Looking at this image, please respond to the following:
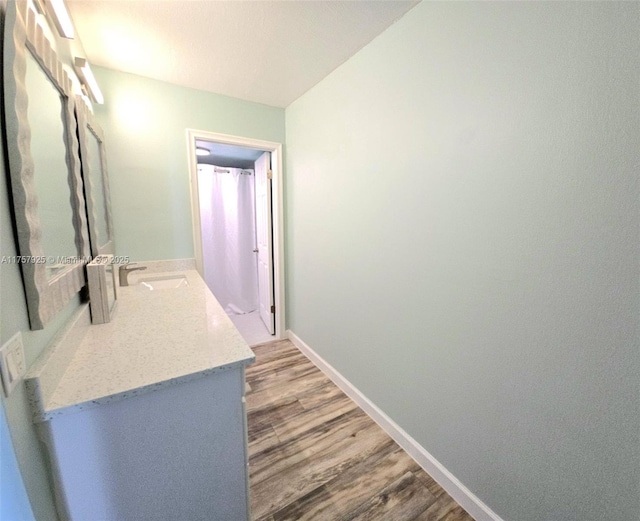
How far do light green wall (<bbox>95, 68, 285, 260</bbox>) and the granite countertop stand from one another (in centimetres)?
94

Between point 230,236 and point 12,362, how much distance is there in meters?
3.27

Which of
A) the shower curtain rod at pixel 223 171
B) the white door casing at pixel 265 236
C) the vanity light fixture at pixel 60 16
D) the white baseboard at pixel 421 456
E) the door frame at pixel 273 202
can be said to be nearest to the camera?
the vanity light fixture at pixel 60 16

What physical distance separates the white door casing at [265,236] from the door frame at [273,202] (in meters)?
0.06

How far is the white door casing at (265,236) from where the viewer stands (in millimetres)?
2727

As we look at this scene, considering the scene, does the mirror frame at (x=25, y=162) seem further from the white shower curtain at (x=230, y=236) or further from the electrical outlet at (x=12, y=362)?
the white shower curtain at (x=230, y=236)

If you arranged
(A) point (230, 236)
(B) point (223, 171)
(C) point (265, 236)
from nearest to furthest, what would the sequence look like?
(C) point (265, 236) < (B) point (223, 171) < (A) point (230, 236)

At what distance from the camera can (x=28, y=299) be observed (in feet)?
2.18

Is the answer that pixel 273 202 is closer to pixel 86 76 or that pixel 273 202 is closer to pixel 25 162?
pixel 86 76

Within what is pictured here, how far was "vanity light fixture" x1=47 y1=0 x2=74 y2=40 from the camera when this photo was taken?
3.01ft

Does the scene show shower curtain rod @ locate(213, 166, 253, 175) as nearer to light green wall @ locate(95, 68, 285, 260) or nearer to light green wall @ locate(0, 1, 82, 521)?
light green wall @ locate(95, 68, 285, 260)

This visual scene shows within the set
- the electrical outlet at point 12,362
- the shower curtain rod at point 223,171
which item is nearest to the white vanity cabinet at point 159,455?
the electrical outlet at point 12,362

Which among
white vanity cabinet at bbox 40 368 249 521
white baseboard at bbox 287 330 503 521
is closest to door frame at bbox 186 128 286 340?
white baseboard at bbox 287 330 503 521

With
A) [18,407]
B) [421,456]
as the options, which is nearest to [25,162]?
[18,407]

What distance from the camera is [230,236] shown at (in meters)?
3.74
